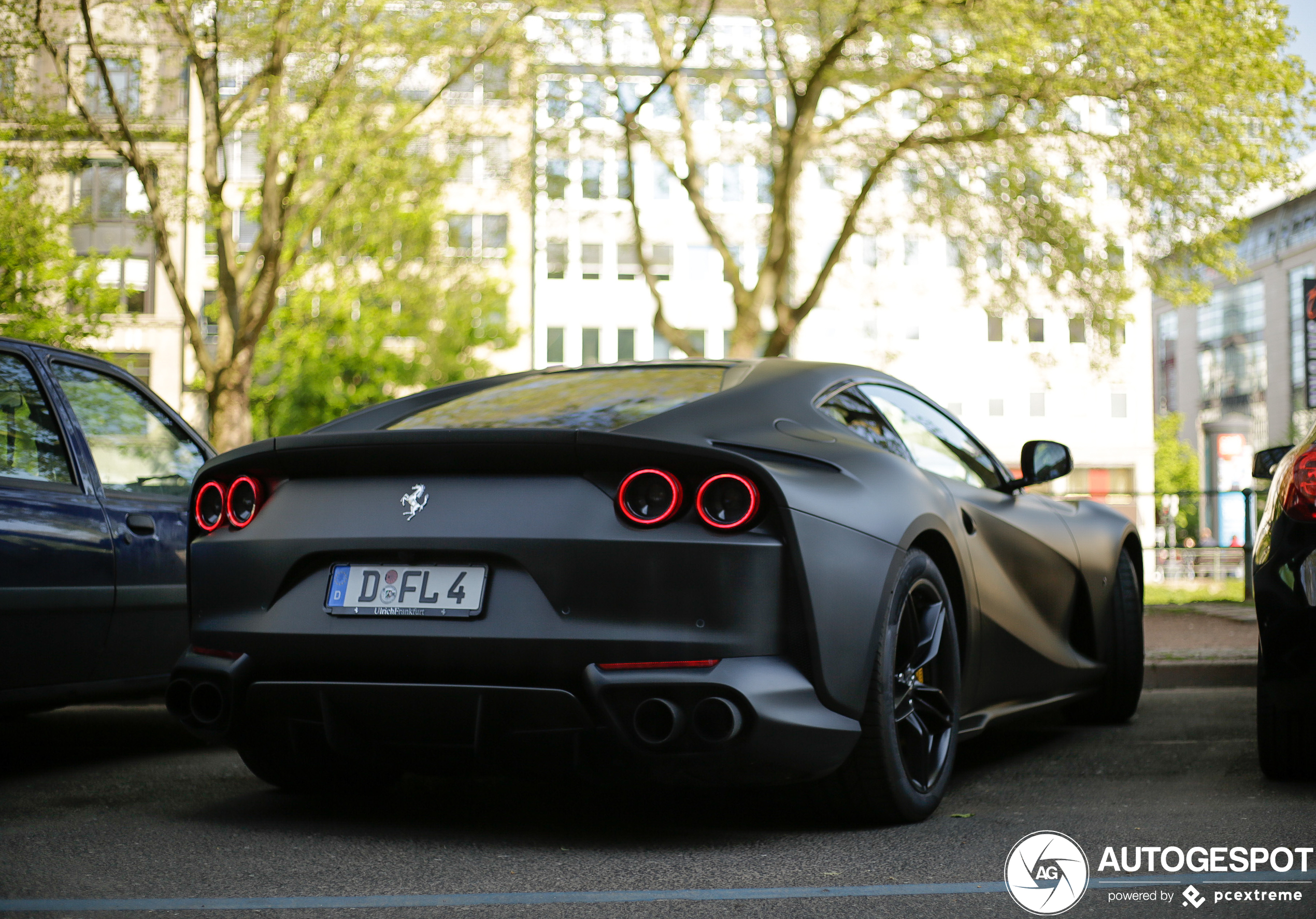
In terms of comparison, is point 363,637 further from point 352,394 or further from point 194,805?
point 352,394

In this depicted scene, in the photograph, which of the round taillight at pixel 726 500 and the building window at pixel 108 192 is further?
the building window at pixel 108 192

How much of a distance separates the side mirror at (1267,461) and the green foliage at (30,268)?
11423 mm

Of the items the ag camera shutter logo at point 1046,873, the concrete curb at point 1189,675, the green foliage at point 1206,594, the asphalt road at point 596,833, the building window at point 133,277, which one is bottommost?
the green foliage at point 1206,594

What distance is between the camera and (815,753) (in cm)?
356

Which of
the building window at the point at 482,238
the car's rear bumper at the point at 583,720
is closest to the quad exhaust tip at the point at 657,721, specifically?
the car's rear bumper at the point at 583,720

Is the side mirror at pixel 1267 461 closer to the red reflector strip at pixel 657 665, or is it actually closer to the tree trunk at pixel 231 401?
the red reflector strip at pixel 657 665

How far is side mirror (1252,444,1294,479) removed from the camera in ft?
18.3

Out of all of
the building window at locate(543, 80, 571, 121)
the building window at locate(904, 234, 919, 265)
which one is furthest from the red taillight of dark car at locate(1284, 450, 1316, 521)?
the building window at locate(904, 234, 919, 265)

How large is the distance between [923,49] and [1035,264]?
4.22 m

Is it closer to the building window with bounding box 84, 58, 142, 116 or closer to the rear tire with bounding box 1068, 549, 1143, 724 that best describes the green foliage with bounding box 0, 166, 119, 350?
the building window with bounding box 84, 58, 142, 116

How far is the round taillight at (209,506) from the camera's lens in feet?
13.1

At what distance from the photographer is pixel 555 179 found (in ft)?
69.8

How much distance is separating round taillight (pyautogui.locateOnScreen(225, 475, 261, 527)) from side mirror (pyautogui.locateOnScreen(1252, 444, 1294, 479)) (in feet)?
11.9

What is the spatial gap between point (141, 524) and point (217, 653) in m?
1.57
